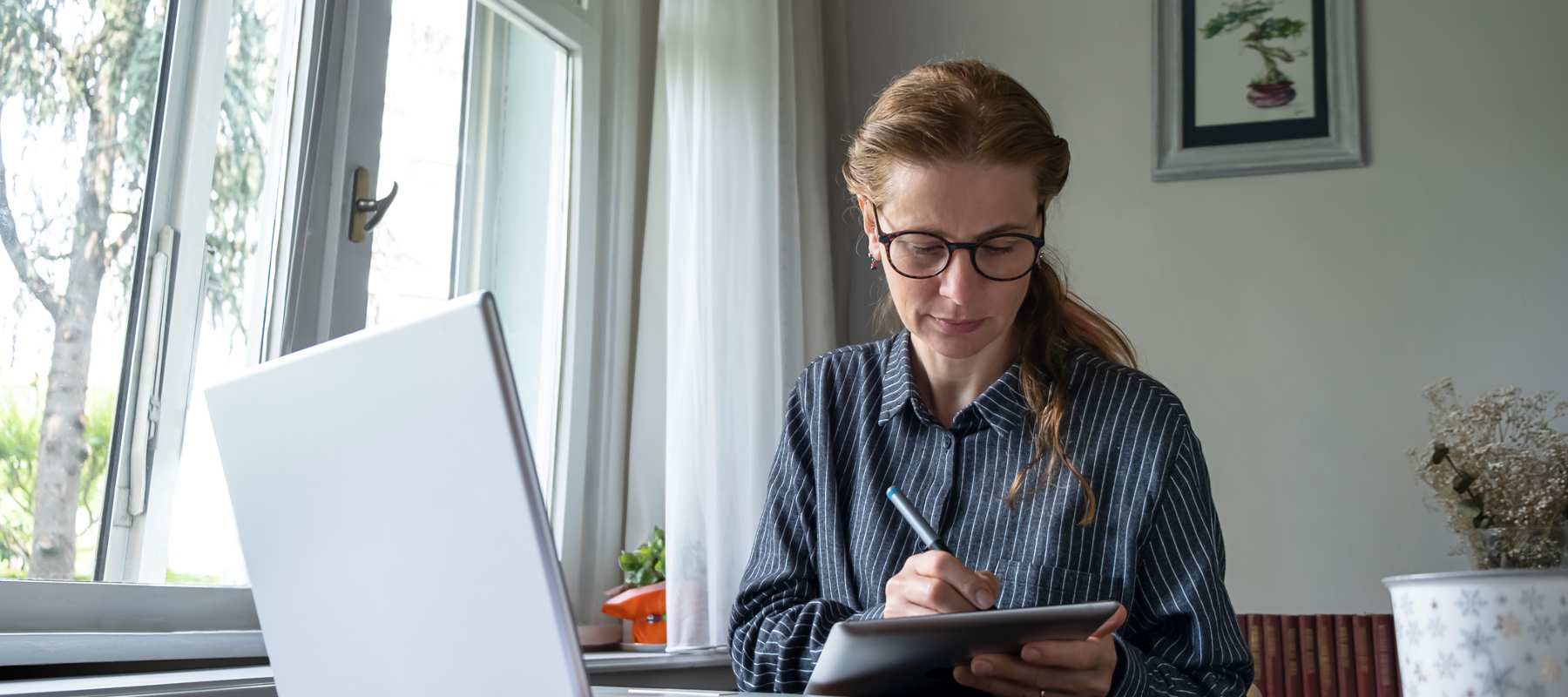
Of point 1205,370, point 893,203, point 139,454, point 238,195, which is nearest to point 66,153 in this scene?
point 238,195

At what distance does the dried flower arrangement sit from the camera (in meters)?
2.10

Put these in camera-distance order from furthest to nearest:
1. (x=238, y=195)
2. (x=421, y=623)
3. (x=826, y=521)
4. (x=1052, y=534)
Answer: (x=238, y=195) → (x=826, y=521) → (x=1052, y=534) → (x=421, y=623)

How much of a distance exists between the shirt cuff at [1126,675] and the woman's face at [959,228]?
35 centimetres

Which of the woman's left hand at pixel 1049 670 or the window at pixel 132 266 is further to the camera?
the window at pixel 132 266

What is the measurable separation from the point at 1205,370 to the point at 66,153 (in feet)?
6.87

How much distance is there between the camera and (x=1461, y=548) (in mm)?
2322

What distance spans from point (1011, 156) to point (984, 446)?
295 millimetres

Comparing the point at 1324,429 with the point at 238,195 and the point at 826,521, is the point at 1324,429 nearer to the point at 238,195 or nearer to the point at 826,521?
the point at 826,521

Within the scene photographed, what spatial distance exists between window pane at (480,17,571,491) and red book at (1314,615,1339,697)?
144cm

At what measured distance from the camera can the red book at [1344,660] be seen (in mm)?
2240

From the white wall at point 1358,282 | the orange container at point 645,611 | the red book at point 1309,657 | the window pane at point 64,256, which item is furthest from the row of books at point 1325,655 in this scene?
the window pane at point 64,256

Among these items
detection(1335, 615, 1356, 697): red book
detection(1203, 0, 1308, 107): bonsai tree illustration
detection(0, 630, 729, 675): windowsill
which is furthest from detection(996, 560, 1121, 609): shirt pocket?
detection(1203, 0, 1308, 107): bonsai tree illustration

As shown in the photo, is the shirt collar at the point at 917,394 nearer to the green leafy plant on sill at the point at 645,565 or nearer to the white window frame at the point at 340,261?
the white window frame at the point at 340,261

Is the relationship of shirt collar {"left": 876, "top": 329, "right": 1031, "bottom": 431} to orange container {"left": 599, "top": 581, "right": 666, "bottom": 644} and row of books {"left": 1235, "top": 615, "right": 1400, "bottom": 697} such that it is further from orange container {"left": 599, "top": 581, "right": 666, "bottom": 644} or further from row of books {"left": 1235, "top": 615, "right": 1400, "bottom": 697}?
row of books {"left": 1235, "top": 615, "right": 1400, "bottom": 697}
